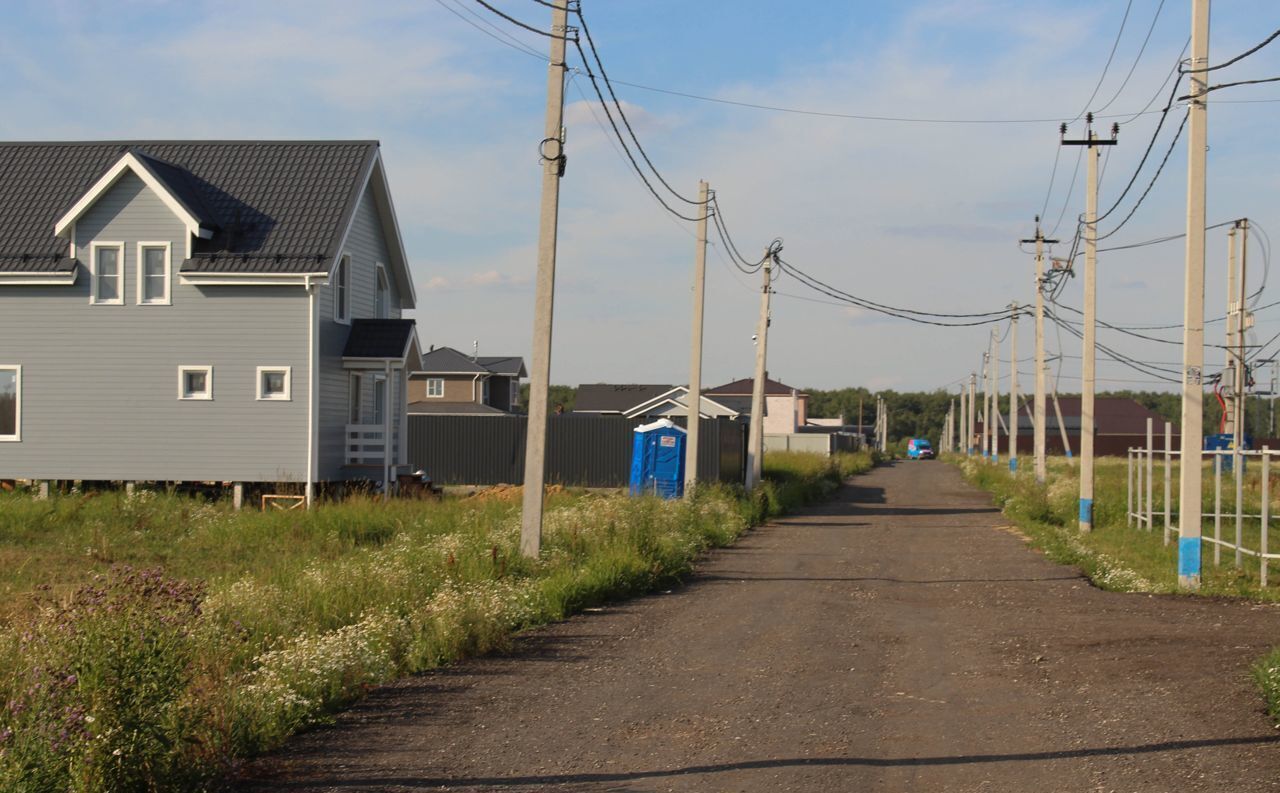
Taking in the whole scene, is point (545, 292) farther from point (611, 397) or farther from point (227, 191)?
point (611, 397)

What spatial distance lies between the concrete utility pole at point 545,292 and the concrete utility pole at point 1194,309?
748 centimetres

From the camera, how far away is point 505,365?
65500 millimetres

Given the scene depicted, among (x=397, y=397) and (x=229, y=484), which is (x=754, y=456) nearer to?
(x=397, y=397)

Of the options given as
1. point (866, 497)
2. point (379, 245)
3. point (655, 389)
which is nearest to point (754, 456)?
point (866, 497)

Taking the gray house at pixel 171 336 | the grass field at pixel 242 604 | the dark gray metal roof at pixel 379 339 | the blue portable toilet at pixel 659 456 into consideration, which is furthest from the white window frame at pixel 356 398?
the blue portable toilet at pixel 659 456

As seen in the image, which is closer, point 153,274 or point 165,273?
point 165,273

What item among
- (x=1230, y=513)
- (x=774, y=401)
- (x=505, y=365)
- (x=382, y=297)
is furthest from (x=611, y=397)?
(x=1230, y=513)

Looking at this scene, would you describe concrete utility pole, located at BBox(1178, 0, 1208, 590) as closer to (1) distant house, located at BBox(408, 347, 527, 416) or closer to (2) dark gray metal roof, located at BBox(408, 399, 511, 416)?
(2) dark gray metal roof, located at BBox(408, 399, 511, 416)

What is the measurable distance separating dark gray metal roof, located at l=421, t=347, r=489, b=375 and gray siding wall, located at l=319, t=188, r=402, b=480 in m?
27.9

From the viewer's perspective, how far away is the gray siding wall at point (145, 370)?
27188 millimetres

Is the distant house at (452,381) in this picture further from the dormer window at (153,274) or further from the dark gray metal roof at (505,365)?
the dormer window at (153,274)

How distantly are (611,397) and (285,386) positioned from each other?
1986 inches

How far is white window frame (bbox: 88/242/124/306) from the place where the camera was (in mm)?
27281

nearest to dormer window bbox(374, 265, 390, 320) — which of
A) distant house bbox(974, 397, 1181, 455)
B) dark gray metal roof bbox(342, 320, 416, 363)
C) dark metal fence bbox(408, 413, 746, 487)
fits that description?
dark gray metal roof bbox(342, 320, 416, 363)
